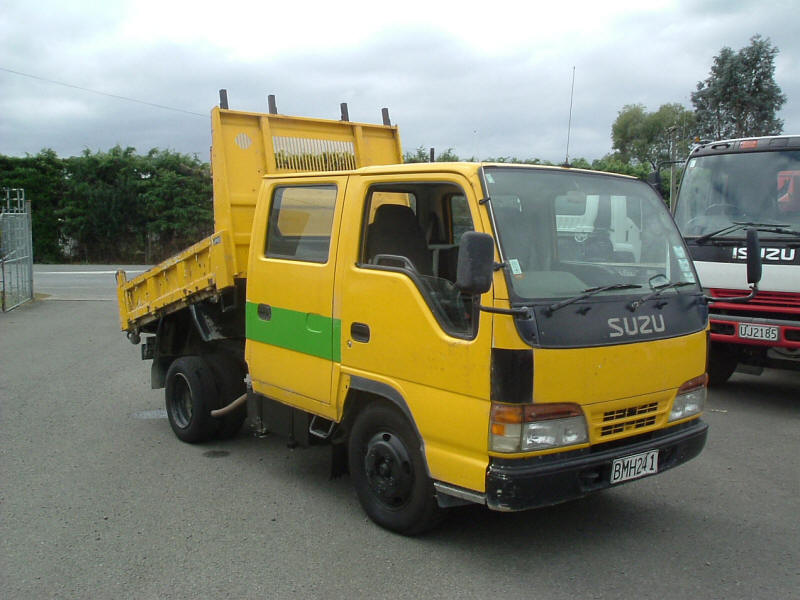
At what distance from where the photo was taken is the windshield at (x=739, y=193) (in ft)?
25.0

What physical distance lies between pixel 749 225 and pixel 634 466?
4413mm

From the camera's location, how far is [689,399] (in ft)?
14.9

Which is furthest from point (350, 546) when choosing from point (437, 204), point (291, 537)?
point (437, 204)

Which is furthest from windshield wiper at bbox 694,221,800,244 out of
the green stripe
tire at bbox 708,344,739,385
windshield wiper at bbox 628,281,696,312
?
the green stripe

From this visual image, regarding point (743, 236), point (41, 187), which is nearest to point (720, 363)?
point (743, 236)

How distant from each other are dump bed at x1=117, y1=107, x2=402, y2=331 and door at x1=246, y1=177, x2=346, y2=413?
0.53m

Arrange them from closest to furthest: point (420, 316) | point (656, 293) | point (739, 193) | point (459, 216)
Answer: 1. point (420, 316)
2. point (656, 293)
3. point (459, 216)
4. point (739, 193)

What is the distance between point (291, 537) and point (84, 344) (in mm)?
8273

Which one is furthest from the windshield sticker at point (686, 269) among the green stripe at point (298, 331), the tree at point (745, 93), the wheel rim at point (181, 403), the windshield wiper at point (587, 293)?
the tree at point (745, 93)

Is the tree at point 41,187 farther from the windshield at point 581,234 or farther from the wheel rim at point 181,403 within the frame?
the windshield at point 581,234

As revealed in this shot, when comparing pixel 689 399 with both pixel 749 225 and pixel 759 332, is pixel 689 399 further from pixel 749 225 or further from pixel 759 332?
pixel 749 225

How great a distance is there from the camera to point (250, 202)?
20.2 ft

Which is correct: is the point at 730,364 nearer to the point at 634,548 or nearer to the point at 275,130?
the point at 634,548

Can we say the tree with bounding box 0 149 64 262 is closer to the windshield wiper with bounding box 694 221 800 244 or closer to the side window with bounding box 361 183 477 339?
the windshield wiper with bounding box 694 221 800 244
